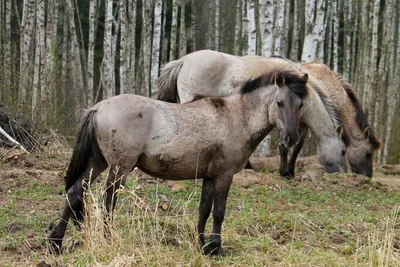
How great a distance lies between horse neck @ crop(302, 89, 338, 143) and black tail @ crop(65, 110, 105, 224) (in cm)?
505

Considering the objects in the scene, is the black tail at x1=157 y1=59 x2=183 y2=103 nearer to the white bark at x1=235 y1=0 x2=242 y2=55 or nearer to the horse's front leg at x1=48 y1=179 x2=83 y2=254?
the horse's front leg at x1=48 y1=179 x2=83 y2=254

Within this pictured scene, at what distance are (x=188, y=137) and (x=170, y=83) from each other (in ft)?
13.0

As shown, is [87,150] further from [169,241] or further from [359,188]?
[359,188]

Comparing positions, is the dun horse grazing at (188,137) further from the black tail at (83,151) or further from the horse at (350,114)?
the horse at (350,114)

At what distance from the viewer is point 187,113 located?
615 cm

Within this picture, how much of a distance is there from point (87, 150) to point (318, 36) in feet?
31.6

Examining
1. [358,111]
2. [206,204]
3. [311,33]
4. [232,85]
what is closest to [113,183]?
[206,204]

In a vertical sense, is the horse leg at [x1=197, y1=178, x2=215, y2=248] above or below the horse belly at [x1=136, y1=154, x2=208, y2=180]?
below

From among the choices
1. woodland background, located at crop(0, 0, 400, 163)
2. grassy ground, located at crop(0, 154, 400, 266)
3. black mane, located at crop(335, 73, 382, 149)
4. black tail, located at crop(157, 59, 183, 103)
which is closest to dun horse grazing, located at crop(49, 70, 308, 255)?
grassy ground, located at crop(0, 154, 400, 266)

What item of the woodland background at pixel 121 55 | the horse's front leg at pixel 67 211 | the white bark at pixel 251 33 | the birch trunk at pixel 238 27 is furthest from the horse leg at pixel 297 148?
the birch trunk at pixel 238 27

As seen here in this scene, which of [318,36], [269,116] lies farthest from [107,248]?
[318,36]

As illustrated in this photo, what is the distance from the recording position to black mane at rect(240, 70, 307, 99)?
20.9 feet

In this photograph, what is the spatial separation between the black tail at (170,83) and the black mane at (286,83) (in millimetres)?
3305

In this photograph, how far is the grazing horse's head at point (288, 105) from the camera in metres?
6.24
